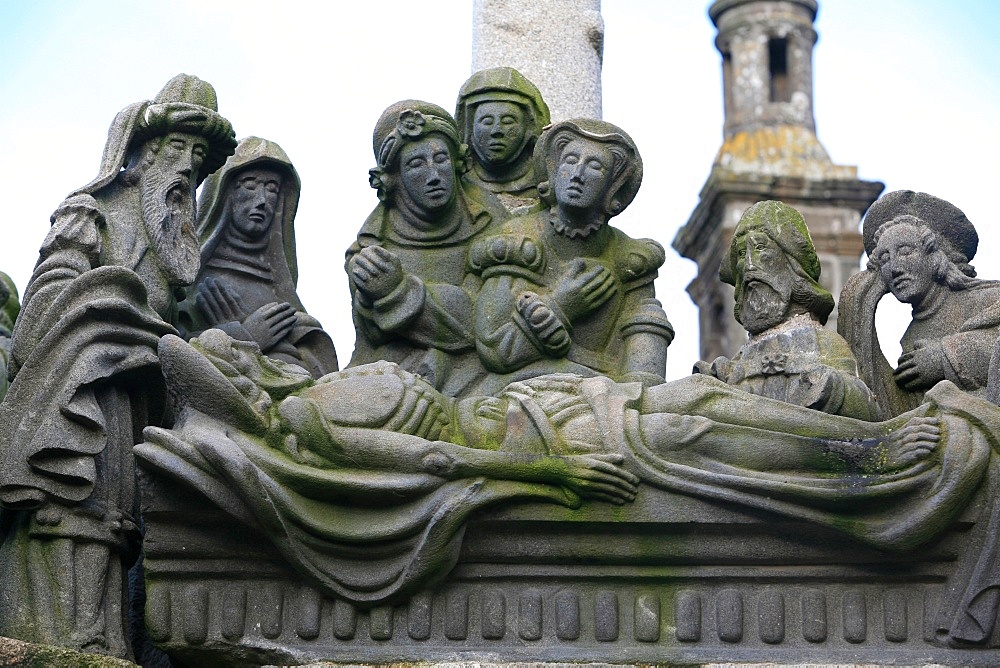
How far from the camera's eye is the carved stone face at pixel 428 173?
9.33 meters

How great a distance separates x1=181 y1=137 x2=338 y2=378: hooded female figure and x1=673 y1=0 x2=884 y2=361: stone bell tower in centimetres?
1788

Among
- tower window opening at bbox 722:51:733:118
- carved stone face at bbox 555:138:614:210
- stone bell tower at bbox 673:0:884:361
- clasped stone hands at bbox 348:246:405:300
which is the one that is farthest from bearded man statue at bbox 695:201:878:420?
tower window opening at bbox 722:51:733:118

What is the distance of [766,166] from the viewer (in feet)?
110

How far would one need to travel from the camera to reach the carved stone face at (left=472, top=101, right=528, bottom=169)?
32.2ft

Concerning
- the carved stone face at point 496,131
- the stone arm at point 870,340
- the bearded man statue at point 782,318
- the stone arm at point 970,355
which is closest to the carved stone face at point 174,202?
the carved stone face at point 496,131

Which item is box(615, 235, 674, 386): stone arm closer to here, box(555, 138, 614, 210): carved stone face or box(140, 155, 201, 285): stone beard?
box(555, 138, 614, 210): carved stone face

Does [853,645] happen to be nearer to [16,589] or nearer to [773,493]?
[773,493]

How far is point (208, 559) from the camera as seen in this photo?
804 cm

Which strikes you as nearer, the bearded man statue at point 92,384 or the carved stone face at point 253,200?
the bearded man statue at point 92,384

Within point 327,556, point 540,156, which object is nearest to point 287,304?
point 540,156

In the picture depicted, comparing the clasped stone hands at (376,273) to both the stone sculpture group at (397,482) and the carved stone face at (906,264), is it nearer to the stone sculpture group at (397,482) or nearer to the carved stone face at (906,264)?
the stone sculpture group at (397,482)

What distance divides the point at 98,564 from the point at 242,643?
643mm

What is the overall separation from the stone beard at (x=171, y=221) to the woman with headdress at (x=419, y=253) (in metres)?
0.70

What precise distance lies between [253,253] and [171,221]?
37.1 inches
